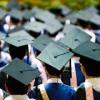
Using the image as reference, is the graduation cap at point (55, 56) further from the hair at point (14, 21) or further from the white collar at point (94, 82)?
the hair at point (14, 21)

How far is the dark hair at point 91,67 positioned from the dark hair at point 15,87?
652 mm

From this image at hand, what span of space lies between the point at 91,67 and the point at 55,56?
0.71 m

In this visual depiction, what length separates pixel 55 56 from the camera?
4.71 m

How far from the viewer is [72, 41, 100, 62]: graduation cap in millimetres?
4379

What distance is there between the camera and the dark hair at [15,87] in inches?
151

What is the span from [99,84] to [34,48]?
5.54 feet

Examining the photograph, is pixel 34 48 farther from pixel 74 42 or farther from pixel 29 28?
pixel 29 28

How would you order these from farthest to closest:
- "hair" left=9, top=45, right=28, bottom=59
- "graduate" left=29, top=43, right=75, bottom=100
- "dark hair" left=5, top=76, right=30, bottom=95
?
"hair" left=9, top=45, right=28, bottom=59 < "graduate" left=29, top=43, right=75, bottom=100 < "dark hair" left=5, top=76, right=30, bottom=95

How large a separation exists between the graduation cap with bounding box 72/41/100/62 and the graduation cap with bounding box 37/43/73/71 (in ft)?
0.49

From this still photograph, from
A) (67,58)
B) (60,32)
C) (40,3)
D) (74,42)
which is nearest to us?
(67,58)

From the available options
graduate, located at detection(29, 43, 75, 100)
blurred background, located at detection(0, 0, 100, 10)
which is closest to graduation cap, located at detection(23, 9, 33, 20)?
blurred background, located at detection(0, 0, 100, 10)

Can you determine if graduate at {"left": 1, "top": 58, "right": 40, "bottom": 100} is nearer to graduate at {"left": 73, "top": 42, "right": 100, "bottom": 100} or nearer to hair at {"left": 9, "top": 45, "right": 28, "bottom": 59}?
graduate at {"left": 73, "top": 42, "right": 100, "bottom": 100}

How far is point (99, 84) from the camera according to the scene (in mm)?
4078

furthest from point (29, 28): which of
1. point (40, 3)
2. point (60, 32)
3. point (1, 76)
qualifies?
point (40, 3)
